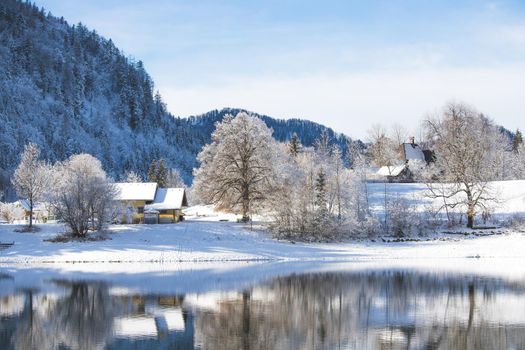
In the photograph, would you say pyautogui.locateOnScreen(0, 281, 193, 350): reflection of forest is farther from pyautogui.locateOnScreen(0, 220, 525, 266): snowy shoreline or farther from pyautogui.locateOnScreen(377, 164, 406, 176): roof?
pyautogui.locateOnScreen(377, 164, 406, 176): roof

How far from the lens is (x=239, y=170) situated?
2751 inches

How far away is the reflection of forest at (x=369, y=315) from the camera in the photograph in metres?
24.8

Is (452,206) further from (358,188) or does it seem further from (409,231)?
(358,188)

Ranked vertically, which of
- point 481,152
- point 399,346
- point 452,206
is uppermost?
point 481,152

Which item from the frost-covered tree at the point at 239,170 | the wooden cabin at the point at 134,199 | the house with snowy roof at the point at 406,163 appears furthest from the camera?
the house with snowy roof at the point at 406,163

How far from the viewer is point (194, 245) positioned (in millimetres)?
59938

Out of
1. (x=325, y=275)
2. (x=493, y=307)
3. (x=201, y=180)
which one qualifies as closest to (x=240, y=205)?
(x=201, y=180)

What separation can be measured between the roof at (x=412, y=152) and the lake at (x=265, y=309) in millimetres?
58649

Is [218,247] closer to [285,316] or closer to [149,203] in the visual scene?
[149,203]

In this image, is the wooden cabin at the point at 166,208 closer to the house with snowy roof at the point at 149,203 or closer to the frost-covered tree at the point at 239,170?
the house with snowy roof at the point at 149,203

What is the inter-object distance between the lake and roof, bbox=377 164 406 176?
164 ft

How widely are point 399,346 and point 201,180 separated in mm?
48172

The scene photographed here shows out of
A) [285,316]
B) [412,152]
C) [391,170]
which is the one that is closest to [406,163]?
[391,170]

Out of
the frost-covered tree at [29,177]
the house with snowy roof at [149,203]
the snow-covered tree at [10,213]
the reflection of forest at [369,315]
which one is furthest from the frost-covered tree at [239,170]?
the snow-covered tree at [10,213]
